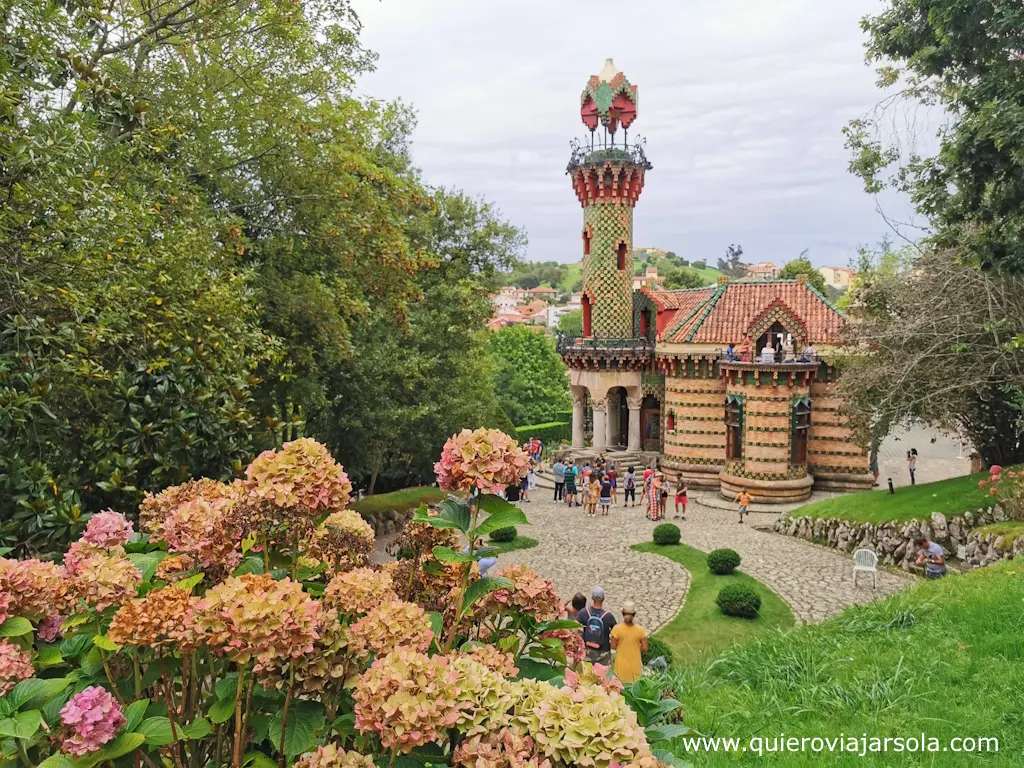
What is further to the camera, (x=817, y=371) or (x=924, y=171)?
(x=817, y=371)

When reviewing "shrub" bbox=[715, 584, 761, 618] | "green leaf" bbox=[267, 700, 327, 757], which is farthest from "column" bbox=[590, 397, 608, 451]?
"green leaf" bbox=[267, 700, 327, 757]

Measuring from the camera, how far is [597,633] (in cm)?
828

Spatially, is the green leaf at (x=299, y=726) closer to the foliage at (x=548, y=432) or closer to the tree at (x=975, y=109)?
the tree at (x=975, y=109)

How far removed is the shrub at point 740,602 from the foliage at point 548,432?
26939mm

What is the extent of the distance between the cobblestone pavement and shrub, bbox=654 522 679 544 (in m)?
0.64

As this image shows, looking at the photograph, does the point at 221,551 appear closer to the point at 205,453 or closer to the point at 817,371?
the point at 205,453

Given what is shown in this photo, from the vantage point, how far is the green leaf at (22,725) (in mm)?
2086

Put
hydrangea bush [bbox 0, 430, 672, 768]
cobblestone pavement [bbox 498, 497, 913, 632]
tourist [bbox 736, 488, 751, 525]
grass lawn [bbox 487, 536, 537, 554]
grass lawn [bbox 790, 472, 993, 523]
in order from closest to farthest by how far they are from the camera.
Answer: hydrangea bush [bbox 0, 430, 672, 768] < cobblestone pavement [bbox 498, 497, 913, 632] < grass lawn [bbox 790, 472, 993, 523] < grass lawn [bbox 487, 536, 537, 554] < tourist [bbox 736, 488, 751, 525]

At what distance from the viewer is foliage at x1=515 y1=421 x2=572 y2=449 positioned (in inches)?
1599

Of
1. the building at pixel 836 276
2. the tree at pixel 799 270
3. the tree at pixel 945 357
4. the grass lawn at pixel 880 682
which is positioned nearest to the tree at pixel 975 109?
the tree at pixel 945 357

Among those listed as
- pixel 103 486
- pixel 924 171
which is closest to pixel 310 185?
pixel 103 486

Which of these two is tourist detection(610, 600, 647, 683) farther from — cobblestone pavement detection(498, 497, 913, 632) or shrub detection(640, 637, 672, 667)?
cobblestone pavement detection(498, 497, 913, 632)

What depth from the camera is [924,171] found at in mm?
13414

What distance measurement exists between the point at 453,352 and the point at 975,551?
43.6 feet
